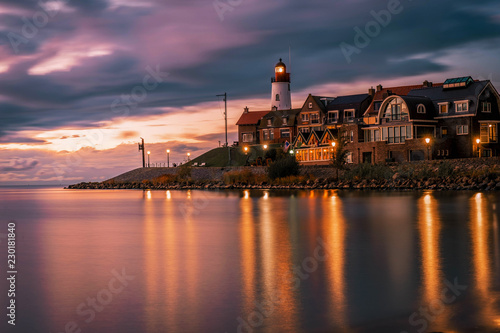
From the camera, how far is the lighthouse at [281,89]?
111 m

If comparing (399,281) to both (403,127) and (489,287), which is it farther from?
(403,127)

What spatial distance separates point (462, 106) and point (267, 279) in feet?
213

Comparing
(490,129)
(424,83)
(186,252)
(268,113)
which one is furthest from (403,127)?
(186,252)

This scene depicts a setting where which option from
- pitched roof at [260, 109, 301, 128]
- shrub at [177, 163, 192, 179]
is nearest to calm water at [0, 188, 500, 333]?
shrub at [177, 163, 192, 179]

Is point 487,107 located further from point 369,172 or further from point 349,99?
point 349,99

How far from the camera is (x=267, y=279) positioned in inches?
512

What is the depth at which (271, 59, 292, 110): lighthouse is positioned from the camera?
110625 millimetres

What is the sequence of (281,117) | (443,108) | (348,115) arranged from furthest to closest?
1. (281,117)
2. (348,115)
3. (443,108)

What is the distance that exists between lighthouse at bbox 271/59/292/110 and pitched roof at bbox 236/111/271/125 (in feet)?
9.65

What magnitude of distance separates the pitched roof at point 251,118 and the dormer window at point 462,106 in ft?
149

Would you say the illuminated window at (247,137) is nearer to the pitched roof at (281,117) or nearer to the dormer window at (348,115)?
the pitched roof at (281,117)

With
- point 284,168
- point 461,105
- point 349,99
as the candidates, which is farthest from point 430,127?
point 349,99

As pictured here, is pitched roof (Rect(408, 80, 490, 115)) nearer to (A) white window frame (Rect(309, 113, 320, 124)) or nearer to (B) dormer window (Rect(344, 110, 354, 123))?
(B) dormer window (Rect(344, 110, 354, 123))

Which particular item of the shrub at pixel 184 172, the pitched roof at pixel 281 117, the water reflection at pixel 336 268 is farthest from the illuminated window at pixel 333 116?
the water reflection at pixel 336 268
